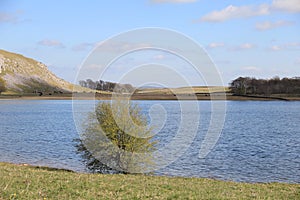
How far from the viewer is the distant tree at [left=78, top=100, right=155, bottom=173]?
27062 mm

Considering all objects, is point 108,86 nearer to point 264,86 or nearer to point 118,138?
point 118,138

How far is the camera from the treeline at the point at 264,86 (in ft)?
560

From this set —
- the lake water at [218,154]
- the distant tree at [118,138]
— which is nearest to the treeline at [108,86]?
the distant tree at [118,138]

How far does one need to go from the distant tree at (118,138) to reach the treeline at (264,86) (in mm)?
146187

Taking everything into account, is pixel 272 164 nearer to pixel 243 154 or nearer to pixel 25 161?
pixel 243 154

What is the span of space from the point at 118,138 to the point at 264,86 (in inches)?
6278

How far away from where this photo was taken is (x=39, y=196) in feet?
37.1

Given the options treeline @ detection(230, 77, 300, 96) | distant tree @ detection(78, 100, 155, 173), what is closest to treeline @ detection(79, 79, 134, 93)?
distant tree @ detection(78, 100, 155, 173)

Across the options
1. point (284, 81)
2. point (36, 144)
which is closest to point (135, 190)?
point (36, 144)

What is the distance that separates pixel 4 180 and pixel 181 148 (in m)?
27.2

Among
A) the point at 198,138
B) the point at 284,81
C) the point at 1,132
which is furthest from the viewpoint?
the point at 284,81

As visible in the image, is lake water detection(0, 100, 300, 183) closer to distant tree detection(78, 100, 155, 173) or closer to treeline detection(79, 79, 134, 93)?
distant tree detection(78, 100, 155, 173)

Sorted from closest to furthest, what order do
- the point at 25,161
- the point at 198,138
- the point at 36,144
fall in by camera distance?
the point at 25,161 < the point at 36,144 < the point at 198,138

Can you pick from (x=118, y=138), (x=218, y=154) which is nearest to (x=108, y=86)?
(x=118, y=138)
